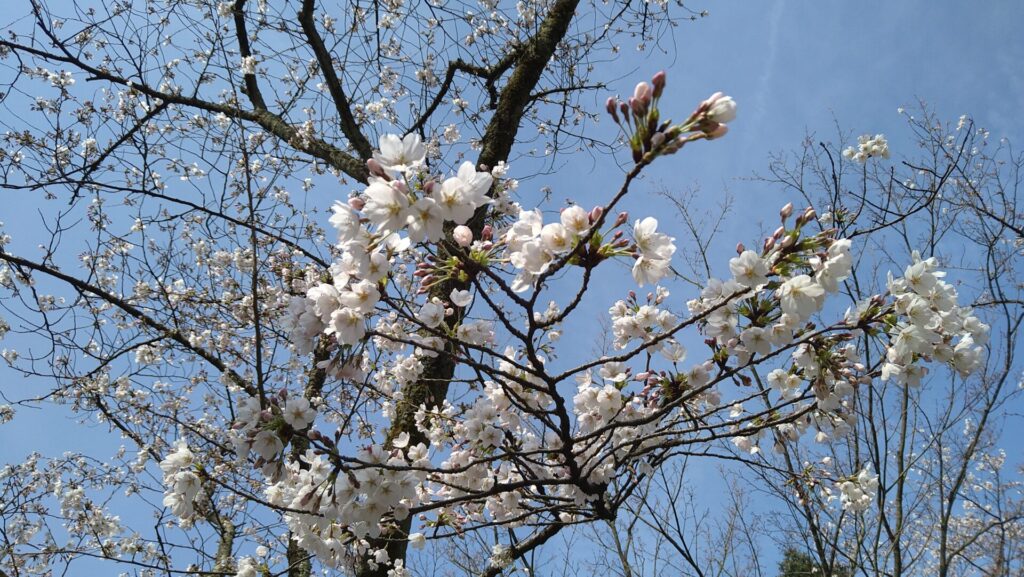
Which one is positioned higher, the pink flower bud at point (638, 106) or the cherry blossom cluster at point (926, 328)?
the pink flower bud at point (638, 106)

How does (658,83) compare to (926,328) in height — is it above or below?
above

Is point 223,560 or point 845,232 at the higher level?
point 845,232

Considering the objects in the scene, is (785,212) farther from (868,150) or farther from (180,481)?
(868,150)

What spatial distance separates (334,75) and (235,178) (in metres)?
1.84

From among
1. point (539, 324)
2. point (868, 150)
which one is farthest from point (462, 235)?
point (868, 150)

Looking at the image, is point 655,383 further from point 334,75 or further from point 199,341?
point 199,341

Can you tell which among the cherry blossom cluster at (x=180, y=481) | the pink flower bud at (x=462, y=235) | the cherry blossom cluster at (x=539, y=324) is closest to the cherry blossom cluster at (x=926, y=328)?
the cherry blossom cluster at (x=539, y=324)

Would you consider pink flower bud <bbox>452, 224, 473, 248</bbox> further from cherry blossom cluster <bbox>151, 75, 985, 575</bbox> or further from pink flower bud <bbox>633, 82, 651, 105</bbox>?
pink flower bud <bbox>633, 82, 651, 105</bbox>

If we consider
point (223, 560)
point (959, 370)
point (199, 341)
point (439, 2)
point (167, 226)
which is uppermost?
point (439, 2)

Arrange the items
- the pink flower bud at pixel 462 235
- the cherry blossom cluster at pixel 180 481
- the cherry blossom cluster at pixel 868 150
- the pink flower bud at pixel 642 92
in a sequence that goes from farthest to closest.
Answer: the cherry blossom cluster at pixel 868 150
the cherry blossom cluster at pixel 180 481
the pink flower bud at pixel 462 235
the pink flower bud at pixel 642 92

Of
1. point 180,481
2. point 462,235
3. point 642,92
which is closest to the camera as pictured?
point 642,92

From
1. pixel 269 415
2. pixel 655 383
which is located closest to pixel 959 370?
pixel 655 383

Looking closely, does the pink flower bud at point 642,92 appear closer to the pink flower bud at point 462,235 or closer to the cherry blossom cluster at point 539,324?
the cherry blossom cluster at point 539,324

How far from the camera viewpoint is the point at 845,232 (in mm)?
4125
